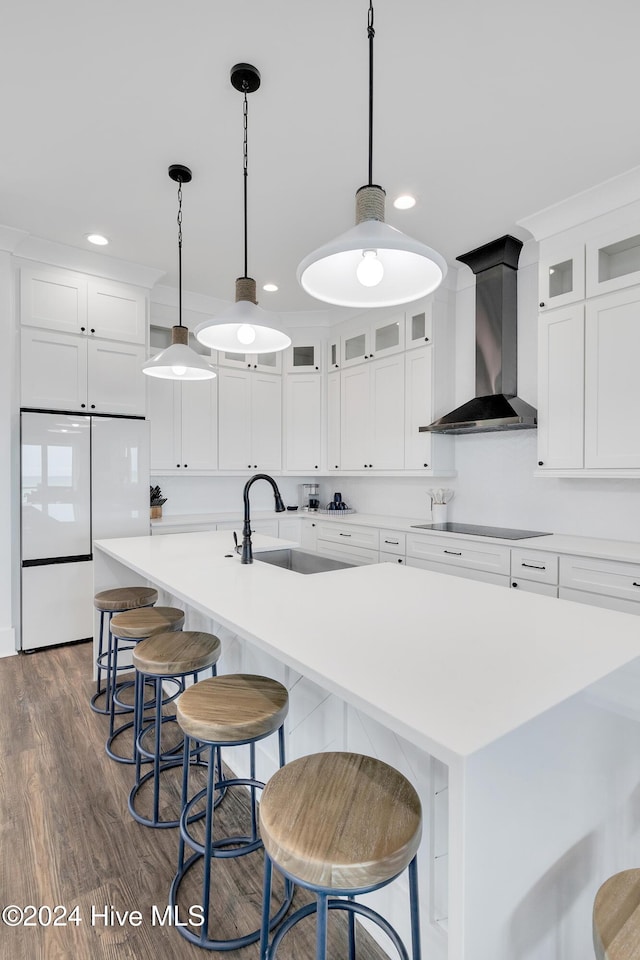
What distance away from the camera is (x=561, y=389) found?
9.90 ft

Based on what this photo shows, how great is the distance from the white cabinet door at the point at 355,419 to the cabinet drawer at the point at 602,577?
213 centimetres

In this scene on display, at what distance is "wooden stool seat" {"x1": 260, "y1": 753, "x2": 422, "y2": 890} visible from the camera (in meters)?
0.84

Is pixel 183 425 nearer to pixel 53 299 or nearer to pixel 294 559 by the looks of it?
pixel 53 299

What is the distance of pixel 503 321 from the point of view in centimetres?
352

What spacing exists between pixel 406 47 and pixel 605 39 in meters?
0.73

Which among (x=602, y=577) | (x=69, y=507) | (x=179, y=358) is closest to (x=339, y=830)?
(x=179, y=358)

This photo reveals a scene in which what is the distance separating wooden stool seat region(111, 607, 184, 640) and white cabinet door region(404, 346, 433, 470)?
235 cm

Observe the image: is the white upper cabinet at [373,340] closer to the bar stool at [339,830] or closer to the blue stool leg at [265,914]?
the bar stool at [339,830]

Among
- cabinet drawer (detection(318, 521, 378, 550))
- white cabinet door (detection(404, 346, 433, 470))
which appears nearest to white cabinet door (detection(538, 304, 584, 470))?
white cabinet door (detection(404, 346, 433, 470))

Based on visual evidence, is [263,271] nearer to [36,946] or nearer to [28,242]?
[28,242]

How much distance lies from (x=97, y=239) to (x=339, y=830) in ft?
12.4

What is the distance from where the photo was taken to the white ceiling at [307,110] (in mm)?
1730

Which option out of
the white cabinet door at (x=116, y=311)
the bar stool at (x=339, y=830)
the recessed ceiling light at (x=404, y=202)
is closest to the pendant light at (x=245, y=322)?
the recessed ceiling light at (x=404, y=202)

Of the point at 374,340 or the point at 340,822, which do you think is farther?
the point at 374,340
